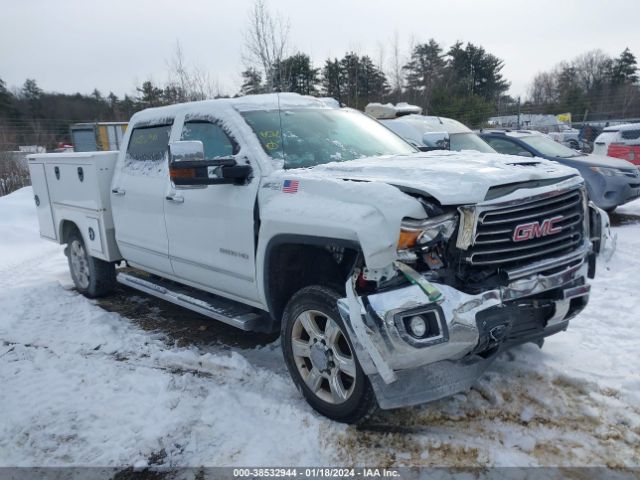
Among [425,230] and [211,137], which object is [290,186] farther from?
[211,137]

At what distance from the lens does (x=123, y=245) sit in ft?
17.5

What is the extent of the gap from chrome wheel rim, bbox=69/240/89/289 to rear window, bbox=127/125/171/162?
167 cm

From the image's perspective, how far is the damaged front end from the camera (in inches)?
103

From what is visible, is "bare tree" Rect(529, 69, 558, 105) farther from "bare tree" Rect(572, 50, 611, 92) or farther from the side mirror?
the side mirror

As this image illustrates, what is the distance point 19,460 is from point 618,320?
4546 mm

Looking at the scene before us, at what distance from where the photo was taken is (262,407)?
11.1 ft

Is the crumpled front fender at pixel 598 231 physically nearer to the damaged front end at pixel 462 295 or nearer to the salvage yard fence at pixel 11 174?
the damaged front end at pixel 462 295

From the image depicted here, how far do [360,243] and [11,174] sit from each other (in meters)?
15.7

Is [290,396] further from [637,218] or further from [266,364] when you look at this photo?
[637,218]

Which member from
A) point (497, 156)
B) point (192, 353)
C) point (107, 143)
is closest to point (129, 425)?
point (192, 353)

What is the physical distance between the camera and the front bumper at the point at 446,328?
2594 millimetres

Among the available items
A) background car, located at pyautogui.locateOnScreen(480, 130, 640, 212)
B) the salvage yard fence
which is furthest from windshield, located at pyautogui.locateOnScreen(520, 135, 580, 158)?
the salvage yard fence

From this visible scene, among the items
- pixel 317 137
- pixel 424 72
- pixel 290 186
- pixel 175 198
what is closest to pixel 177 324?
pixel 175 198

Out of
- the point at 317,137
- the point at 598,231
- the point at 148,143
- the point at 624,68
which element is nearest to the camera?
the point at 598,231
